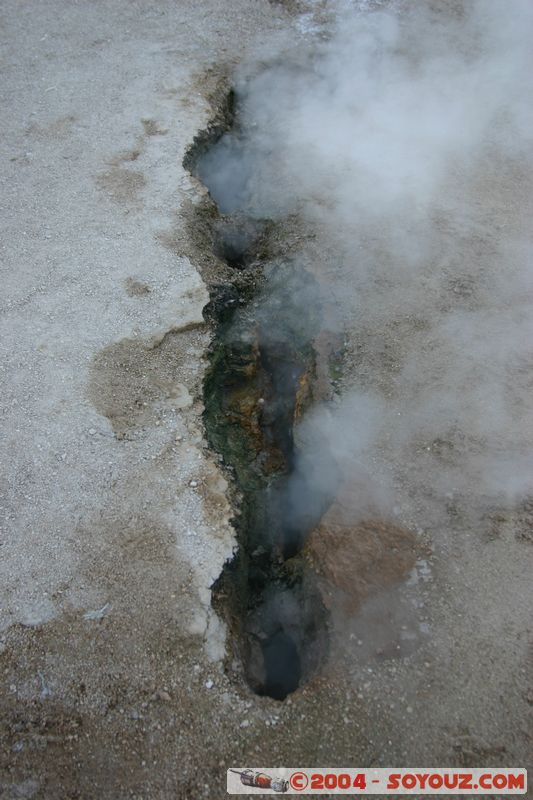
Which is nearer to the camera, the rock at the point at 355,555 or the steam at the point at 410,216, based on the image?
the rock at the point at 355,555

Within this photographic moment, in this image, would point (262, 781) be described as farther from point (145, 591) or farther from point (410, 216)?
point (410, 216)

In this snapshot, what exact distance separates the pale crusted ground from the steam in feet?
2.38

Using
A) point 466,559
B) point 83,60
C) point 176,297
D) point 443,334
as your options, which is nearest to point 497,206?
point 443,334

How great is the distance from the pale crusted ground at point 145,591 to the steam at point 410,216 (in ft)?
2.38

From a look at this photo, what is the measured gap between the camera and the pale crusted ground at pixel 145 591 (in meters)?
3.03

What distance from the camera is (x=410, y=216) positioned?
5.44 metres

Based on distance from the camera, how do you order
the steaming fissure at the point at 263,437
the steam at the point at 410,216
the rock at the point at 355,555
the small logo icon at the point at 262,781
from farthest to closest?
the steam at the point at 410,216
the steaming fissure at the point at 263,437
the rock at the point at 355,555
the small logo icon at the point at 262,781

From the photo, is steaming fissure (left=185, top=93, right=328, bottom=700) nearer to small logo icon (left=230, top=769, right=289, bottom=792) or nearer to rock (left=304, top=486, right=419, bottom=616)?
rock (left=304, top=486, right=419, bottom=616)

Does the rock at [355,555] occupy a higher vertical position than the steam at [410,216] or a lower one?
lower

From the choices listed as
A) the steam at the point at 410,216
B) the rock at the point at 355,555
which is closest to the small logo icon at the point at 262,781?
the rock at the point at 355,555

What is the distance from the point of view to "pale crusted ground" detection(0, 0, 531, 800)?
3.03m

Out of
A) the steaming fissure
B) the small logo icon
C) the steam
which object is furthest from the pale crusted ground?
the steam

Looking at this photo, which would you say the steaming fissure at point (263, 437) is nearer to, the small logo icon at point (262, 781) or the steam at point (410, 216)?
the steam at point (410, 216)

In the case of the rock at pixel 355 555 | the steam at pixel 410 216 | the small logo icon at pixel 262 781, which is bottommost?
the small logo icon at pixel 262 781
